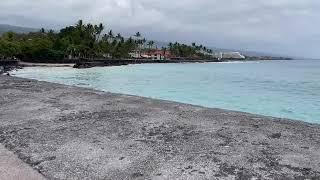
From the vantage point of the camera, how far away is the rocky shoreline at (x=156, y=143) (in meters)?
6.28

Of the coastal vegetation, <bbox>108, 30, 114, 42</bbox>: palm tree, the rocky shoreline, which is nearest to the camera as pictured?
the rocky shoreline

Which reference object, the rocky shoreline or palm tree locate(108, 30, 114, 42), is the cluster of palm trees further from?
the rocky shoreline

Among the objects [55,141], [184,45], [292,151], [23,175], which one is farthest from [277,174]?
[184,45]

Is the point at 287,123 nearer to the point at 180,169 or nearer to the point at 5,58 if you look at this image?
the point at 180,169

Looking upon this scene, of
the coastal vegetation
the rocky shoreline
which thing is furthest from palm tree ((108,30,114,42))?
the rocky shoreline

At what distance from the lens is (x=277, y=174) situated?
605cm

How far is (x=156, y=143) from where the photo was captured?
7688mm

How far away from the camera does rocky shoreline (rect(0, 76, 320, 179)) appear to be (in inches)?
247

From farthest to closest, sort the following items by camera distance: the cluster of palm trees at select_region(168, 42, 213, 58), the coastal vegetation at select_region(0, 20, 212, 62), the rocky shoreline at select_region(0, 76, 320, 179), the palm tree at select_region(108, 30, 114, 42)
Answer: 1. the cluster of palm trees at select_region(168, 42, 213, 58)
2. the palm tree at select_region(108, 30, 114, 42)
3. the coastal vegetation at select_region(0, 20, 212, 62)
4. the rocky shoreline at select_region(0, 76, 320, 179)

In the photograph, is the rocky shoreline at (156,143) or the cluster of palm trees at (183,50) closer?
the rocky shoreline at (156,143)

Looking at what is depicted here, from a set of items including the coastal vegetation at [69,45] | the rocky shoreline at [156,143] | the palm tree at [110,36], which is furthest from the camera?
the palm tree at [110,36]

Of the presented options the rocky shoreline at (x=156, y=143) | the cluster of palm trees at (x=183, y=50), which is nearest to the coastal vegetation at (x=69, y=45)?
the cluster of palm trees at (x=183, y=50)

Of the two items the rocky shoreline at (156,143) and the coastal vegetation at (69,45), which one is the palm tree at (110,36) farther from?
the rocky shoreline at (156,143)

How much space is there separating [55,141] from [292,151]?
4.28 metres
